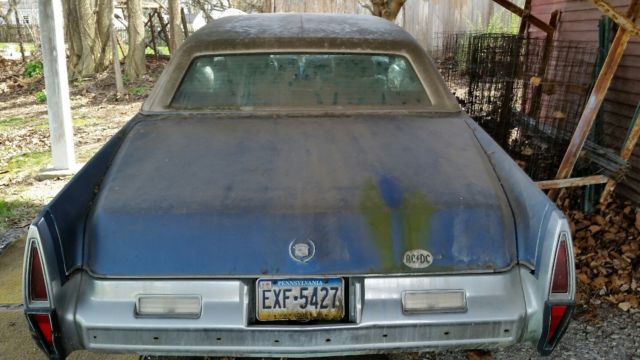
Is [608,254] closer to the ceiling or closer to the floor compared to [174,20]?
closer to the floor

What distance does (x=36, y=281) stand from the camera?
2.08 meters

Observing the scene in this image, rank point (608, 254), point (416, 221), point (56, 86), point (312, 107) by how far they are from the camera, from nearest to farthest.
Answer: point (416, 221) < point (312, 107) < point (608, 254) < point (56, 86)

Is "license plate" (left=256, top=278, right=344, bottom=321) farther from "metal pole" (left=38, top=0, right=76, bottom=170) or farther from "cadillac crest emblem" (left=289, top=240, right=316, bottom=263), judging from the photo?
"metal pole" (left=38, top=0, right=76, bottom=170)

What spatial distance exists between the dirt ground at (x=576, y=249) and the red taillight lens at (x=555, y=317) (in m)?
0.88

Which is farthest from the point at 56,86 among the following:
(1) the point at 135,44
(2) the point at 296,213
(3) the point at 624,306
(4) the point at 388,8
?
A: (1) the point at 135,44

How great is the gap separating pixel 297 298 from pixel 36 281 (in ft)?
3.30

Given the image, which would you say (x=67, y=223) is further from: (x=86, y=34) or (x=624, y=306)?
(x=86, y=34)

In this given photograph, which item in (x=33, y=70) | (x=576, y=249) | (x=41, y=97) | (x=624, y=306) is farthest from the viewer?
(x=33, y=70)

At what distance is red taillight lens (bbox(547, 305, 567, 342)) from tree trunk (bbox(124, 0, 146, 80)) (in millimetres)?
12787

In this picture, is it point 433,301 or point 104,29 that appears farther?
point 104,29

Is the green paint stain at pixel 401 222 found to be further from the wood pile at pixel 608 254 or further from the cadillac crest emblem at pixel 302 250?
the wood pile at pixel 608 254

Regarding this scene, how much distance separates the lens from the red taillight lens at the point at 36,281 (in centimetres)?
207

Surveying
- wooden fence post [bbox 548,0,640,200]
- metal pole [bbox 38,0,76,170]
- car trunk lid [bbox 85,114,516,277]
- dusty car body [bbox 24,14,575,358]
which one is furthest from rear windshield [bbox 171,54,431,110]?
metal pole [bbox 38,0,76,170]

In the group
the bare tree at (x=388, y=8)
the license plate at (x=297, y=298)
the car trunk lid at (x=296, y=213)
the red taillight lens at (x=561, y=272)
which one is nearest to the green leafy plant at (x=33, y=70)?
the bare tree at (x=388, y=8)
